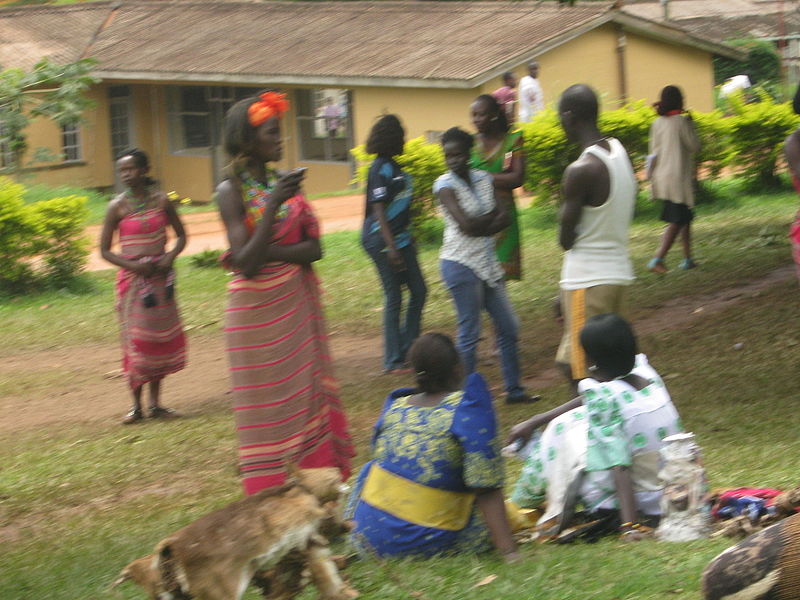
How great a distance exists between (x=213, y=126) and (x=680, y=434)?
22277 millimetres

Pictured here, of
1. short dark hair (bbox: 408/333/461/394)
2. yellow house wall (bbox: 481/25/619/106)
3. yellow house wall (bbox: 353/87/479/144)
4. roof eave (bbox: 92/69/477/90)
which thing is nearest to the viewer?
short dark hair (bbox: 408/333/461/394)

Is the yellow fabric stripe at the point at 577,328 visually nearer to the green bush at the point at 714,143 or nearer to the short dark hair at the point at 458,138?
the short dark hair at the point at 458,138

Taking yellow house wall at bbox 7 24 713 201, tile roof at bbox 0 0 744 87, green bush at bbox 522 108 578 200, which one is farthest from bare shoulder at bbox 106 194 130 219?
tile roof at bbox 0 0 744 87

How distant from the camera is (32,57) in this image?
79.0ft

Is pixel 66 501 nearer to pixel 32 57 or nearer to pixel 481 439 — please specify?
pixel 481 439

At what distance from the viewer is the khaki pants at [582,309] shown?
17.7 ft

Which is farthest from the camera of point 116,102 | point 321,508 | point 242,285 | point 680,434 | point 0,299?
point 116,102

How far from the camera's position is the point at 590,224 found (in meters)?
5.42

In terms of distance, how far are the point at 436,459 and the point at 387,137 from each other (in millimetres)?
4002

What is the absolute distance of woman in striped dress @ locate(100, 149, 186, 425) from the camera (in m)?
7.82

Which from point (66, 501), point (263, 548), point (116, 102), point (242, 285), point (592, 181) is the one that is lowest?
point (66, 501)

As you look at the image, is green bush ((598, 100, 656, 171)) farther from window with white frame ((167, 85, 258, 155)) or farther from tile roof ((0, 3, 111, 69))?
tile roof ((0, 3, 111, 69))

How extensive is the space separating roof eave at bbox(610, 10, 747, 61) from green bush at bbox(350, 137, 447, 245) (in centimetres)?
872

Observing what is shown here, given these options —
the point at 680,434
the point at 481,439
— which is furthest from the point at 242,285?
the point at 680,434
